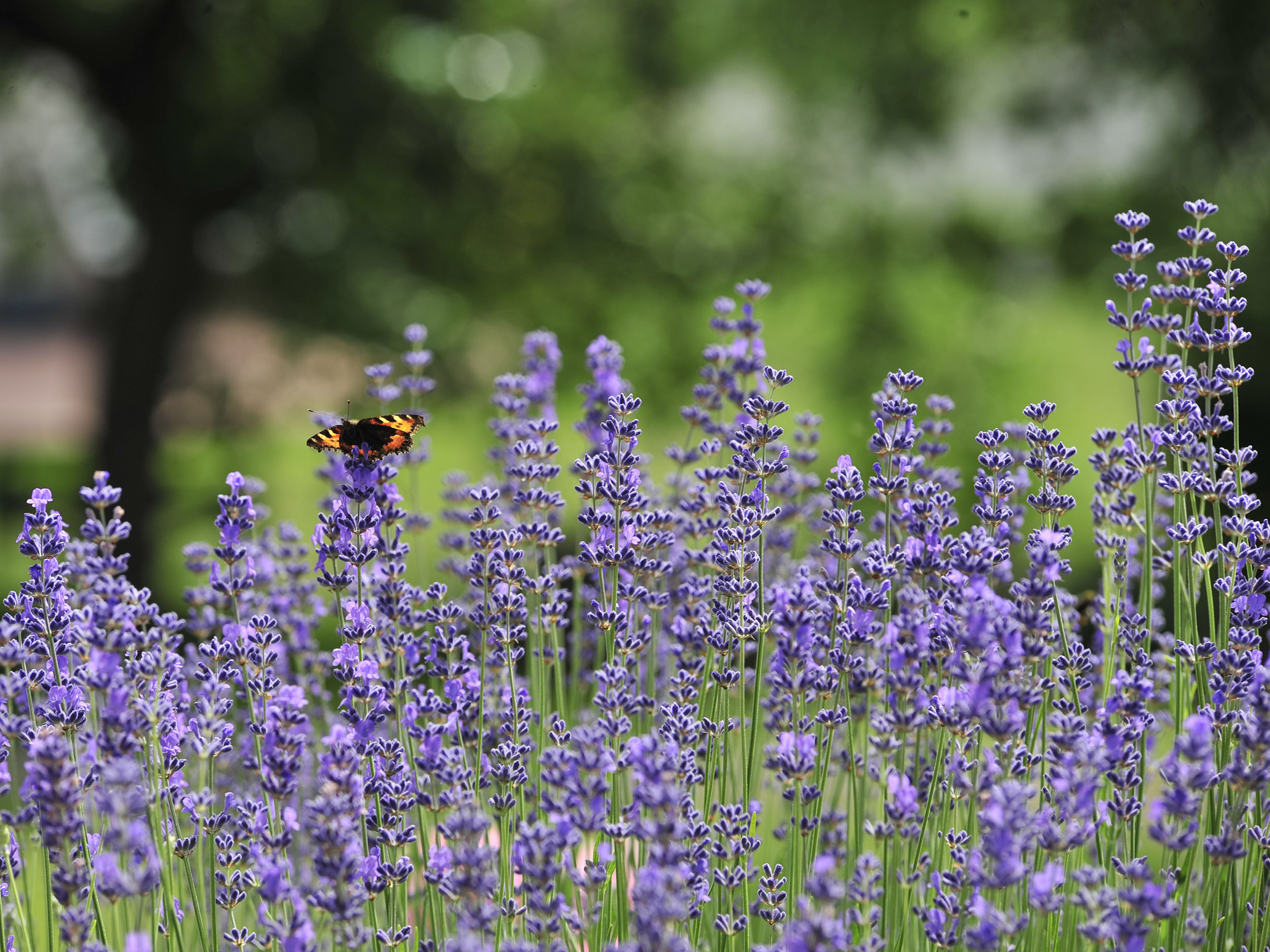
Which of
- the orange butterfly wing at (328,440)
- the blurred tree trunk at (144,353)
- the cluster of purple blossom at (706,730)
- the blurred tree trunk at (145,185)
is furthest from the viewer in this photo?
the blurred tree trunk at (144,353)

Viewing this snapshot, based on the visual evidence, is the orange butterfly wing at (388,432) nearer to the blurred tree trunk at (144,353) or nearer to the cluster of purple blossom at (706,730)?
the cluster of purple blossom at (706,730)

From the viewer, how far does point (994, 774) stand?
186 centimetres

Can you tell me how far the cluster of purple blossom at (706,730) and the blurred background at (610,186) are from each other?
652cm

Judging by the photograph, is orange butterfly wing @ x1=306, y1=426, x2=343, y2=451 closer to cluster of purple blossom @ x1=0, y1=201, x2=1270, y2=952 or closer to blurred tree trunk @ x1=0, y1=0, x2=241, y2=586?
cluster of purple blossom @ x1=0, y1=201, x2=1270, y2=952

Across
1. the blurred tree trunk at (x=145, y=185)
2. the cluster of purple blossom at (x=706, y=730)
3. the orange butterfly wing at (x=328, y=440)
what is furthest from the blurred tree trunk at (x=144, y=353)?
the orange butterfly wing at (x=328, y=440)

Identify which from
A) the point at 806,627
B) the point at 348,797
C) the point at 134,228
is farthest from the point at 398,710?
the point at 134,228

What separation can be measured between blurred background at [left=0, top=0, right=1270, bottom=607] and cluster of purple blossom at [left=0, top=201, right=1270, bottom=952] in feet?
21.4

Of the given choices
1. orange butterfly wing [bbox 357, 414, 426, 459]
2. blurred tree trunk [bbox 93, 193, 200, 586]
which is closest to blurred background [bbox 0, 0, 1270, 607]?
blurred tree trunk [bbox 93, 193, 200, 586]

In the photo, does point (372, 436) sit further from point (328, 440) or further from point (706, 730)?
point (706, 730)

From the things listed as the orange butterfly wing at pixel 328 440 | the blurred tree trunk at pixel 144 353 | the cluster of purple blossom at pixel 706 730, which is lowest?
the cluster of purple blossom at pixel 706 730

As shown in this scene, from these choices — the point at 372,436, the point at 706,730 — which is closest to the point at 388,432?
the point at 372,436

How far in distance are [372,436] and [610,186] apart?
23.5 ft

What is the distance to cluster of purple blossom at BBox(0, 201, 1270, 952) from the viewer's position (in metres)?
1.79

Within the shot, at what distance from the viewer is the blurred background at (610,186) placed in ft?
28.7
